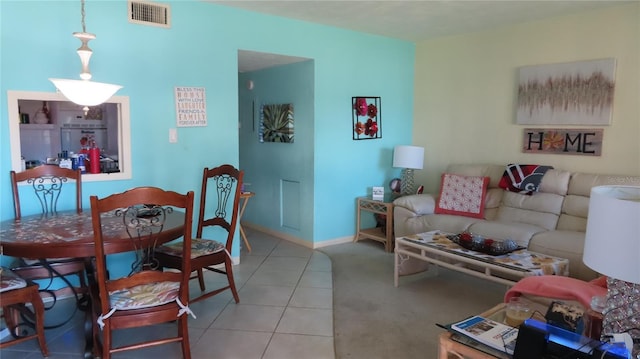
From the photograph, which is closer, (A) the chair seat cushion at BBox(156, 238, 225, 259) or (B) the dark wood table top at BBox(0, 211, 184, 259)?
(B) the dark wood table top at BBox(0, 211, 184, 259)

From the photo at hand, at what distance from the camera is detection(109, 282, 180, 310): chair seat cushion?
2.14 meters

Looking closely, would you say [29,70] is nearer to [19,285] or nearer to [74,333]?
[19,285]

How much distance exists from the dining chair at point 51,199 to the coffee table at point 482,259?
2345 mm

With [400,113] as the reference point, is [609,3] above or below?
above

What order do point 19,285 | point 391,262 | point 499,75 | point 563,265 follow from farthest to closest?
point 499,75, point 391,262, point 563,265, point 19,285

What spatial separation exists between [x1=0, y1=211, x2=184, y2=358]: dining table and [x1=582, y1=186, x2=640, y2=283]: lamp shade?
2.01m

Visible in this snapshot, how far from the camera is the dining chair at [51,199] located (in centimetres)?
270

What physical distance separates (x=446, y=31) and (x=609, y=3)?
1505mm

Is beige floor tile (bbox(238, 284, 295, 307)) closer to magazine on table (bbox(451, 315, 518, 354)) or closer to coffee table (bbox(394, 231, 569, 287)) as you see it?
coffee table (bbox(394, 231, 569, 287))

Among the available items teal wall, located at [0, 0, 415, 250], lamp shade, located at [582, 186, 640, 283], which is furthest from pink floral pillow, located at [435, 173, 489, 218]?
lamp shade, located at [582, 186, 640, 283]

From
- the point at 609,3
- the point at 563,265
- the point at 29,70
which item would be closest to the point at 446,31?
the point at 609,3

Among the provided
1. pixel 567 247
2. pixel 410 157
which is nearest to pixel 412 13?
pixel 410 157

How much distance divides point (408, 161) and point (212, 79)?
88.7 inches

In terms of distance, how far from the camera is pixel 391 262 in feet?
14.0
